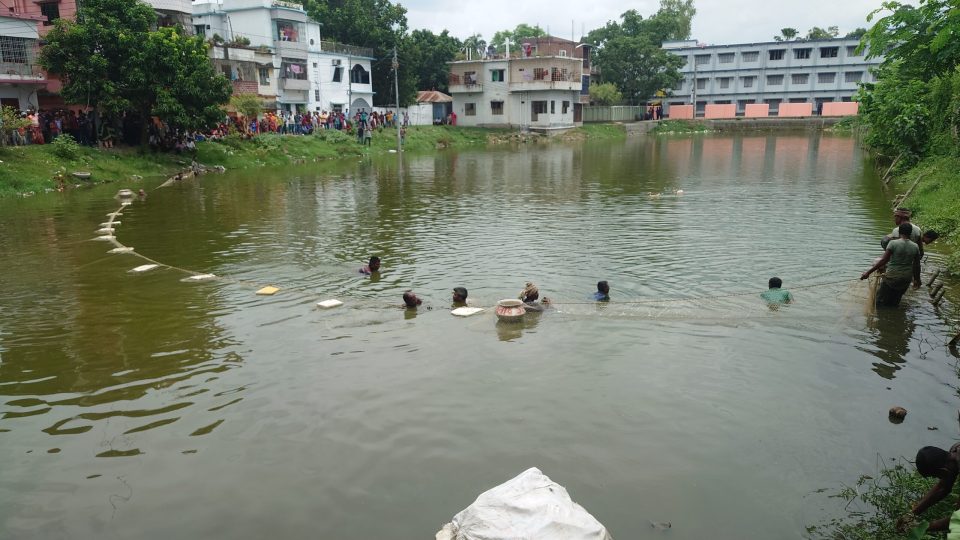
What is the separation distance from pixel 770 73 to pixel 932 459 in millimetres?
109259

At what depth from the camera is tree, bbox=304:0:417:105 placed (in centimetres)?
6806

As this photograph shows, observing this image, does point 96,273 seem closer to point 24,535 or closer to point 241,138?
point 24,535

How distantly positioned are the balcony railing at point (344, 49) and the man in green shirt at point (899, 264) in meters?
59.2

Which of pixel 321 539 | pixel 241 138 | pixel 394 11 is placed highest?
pixel 394 11

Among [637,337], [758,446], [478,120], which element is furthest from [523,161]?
[758,446]

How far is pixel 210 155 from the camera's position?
4359 cm

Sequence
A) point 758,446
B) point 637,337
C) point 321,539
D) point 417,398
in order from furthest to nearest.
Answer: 1. point 637,337
2. point 417,398
3. point 758,446
4. point 321,539

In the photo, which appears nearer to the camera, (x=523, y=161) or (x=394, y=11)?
(x=523, y=161)

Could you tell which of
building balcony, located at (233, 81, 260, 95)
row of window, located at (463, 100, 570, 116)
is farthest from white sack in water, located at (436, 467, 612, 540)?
row of window, located at (463, 100, 570, 116)

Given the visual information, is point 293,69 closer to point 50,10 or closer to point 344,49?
point 344,49

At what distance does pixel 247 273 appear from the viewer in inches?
692

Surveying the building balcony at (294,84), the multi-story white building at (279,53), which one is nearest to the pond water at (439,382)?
the multi-story white building at (279,53)

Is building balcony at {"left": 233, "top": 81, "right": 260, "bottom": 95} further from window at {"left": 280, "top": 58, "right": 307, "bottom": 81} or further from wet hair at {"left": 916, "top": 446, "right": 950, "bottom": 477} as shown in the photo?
wet hair at {"left": 916, "top": 446, "right": 950, "bottom": 477}

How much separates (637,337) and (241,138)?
42.0m
